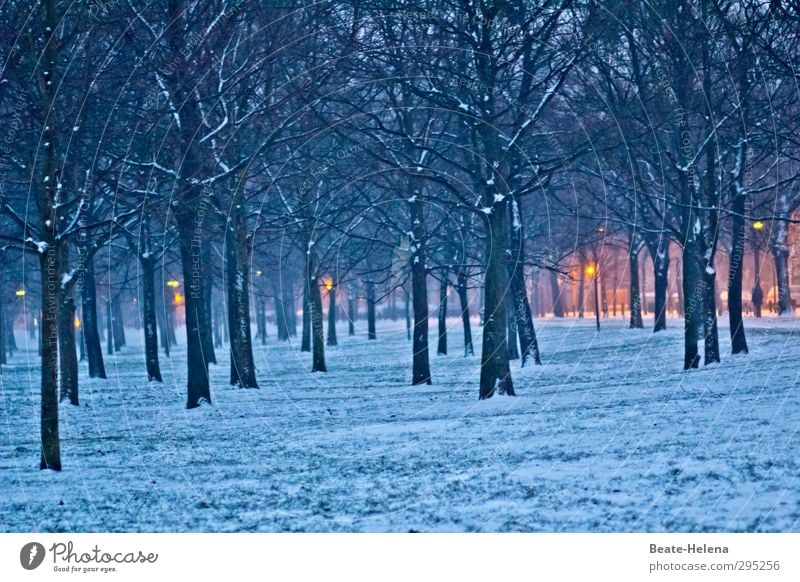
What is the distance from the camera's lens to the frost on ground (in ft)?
46.9

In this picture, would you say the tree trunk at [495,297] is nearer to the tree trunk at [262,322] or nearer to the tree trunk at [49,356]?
the tree trunk at [49,356]

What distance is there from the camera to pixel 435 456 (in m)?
19.7

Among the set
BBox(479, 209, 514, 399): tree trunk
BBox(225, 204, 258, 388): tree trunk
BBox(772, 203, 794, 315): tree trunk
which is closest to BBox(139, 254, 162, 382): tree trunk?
BBox(225, 204, 258, 388): tree trunk

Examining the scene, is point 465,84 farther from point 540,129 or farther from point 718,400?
point 718,400

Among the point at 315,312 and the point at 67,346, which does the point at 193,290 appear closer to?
the point at 67,346

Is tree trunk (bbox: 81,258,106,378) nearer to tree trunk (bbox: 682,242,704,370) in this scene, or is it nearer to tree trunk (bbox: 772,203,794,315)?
tree trunk (bbox: 682,242,704,370)

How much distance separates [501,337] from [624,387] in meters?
5.20

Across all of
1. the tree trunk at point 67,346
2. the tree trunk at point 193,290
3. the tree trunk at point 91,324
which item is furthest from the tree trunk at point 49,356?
the tree trunk at point 91,324

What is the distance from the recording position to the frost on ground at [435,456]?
14.3 metres

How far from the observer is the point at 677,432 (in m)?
20.6

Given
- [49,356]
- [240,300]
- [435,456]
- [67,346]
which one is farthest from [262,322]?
[49,356]

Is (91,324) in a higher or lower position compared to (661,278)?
lower

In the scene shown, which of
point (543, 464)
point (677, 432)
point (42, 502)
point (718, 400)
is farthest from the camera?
point (718, 400)

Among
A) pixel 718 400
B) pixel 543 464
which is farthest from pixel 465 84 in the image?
pixel 543 464
